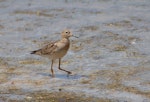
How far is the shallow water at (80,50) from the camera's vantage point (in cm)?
1066

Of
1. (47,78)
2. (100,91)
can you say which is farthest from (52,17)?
(100,91)

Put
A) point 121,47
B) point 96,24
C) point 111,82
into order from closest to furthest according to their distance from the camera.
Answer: point 111,82 < point 121,47 < point 96,24

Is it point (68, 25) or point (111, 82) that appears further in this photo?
point (68, 25)

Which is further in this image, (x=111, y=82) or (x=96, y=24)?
(x=96, y=24)

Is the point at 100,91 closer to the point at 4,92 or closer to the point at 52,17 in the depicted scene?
the point at 4,92

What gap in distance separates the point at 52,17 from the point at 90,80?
21.4ft

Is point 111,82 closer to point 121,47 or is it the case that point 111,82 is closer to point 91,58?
point 91,58

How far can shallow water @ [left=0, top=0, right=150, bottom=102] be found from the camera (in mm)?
10656

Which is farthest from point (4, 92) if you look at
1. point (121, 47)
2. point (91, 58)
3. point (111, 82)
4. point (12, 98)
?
point (121, 47)

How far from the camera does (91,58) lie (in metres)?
13.0

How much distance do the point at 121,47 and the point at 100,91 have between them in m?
3.49

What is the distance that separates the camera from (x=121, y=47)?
13891mm

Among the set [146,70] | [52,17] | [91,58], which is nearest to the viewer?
[146,70]

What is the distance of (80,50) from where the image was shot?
13.8 m
